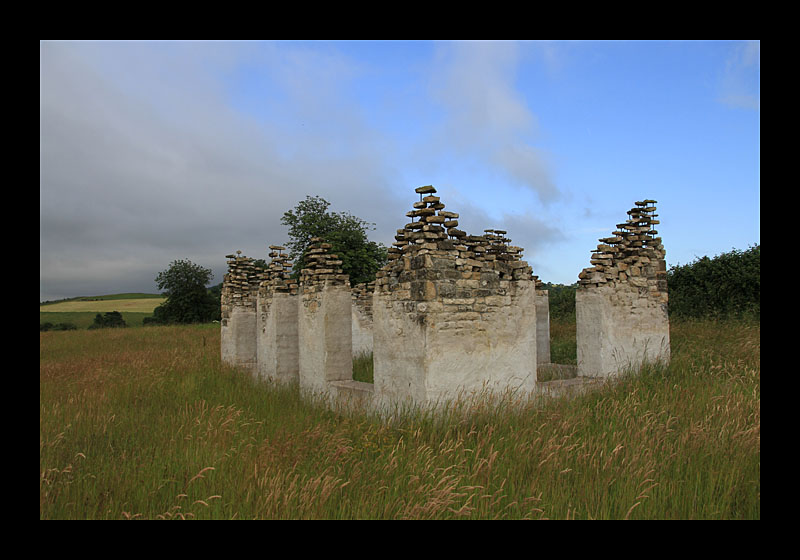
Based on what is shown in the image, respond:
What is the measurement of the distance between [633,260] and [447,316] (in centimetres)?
521

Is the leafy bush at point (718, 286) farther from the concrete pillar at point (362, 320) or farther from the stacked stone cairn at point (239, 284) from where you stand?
the stacked stone cairn at point (239, 284)

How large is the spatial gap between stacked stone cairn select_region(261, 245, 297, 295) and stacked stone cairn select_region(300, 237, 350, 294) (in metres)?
1.48

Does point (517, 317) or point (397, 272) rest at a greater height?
point (397, 272)

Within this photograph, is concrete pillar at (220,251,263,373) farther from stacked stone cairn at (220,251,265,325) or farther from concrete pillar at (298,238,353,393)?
concrete pillar at (298,238,353,393)

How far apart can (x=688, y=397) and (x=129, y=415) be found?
948 centimetres

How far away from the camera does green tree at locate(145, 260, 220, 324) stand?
44844mm

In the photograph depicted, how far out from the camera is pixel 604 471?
5.37 meters

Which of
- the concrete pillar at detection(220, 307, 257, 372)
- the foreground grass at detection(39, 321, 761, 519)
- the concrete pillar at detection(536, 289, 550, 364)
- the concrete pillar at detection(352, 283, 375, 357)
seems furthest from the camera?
the concrete pillar at detection(352, 283, 375, 357)

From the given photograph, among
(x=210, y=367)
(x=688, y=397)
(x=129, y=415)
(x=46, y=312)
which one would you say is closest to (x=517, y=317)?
(x=688, y=397)

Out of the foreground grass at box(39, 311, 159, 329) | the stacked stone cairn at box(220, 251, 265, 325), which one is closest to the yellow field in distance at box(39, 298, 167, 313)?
the foreground grass at box(39, 311, 159, 329)

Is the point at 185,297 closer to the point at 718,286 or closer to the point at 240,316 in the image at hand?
the point at 240,316

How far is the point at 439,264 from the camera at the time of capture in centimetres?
730

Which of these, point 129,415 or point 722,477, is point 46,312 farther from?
point 722,477

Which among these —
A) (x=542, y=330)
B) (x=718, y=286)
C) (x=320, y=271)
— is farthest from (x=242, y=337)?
(x=718, y=286)
